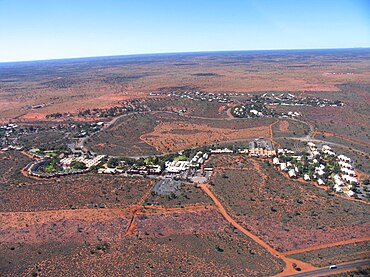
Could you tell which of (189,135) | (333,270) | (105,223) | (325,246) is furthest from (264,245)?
(189,135)

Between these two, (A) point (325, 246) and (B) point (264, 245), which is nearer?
(A) point (325, 246)

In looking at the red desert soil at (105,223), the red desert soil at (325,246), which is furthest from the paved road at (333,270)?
the red desert soil at (105,223)

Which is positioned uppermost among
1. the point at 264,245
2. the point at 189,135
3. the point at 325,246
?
the point at 189,135

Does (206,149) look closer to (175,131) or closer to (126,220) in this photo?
(175,131)

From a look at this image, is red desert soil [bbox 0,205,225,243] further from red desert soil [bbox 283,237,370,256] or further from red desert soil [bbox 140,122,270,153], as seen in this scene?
red desert soil [bbox 140,122,270,153]

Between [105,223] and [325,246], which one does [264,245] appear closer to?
[325,246]

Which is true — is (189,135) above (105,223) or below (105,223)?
above

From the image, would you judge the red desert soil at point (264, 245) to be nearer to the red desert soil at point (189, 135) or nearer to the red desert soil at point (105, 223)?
the red desert soil at point (105, 223)

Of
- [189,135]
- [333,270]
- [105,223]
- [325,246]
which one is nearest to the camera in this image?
[333,270]

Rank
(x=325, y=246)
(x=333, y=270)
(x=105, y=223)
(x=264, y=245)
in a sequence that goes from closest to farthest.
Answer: (x=333, y=270)
(x=325, y=246)
(x=264, y=245)
(x=105, y=223)

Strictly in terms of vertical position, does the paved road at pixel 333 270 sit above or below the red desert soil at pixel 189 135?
below

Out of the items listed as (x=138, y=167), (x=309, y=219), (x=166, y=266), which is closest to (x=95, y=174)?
(x=138, y=167)
